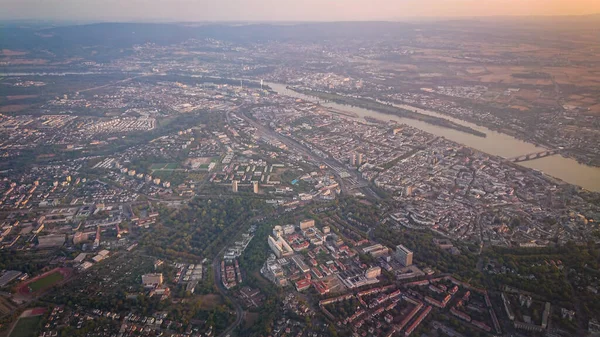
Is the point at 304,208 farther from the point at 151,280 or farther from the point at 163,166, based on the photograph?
the point at 163,166

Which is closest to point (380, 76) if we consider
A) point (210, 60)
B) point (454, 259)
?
point (210, 60)

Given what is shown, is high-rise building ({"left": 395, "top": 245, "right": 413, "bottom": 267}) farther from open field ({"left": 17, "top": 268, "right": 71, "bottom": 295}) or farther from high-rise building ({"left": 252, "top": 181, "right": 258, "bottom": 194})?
open field ({"left": 17, "top": 268, "right": 71, "bottom": 295})

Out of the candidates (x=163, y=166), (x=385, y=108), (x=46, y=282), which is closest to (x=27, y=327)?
(x=46, y=282)

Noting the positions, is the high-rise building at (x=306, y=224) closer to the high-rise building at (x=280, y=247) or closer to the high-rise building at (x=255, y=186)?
the high-rise building at (x=280, y=247)

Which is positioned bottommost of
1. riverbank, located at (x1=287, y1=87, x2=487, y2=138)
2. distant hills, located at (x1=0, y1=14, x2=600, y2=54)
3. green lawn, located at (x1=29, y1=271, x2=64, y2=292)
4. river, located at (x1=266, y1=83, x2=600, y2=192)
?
green lawn, located at (x1=29, y1=271, x2=64, y2=292)

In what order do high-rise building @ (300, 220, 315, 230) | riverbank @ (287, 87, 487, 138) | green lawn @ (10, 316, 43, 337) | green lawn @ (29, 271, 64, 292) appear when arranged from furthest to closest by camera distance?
riverbank @ (287, 87, 487, 138)
high-rise building @ (300, 220, 315, 230)
green lawn @ (29, 271, 64, 292)
green lawn @ (10, 316, 43, 337)

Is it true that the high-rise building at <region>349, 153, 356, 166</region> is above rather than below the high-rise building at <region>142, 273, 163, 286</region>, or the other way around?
above

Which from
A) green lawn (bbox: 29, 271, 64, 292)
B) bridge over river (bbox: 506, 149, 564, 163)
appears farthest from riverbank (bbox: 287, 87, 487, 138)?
green lawn (bbox: 29, 271, 64, 292)

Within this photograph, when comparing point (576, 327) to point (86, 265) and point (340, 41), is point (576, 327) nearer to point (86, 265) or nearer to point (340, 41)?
point (86, 265)
